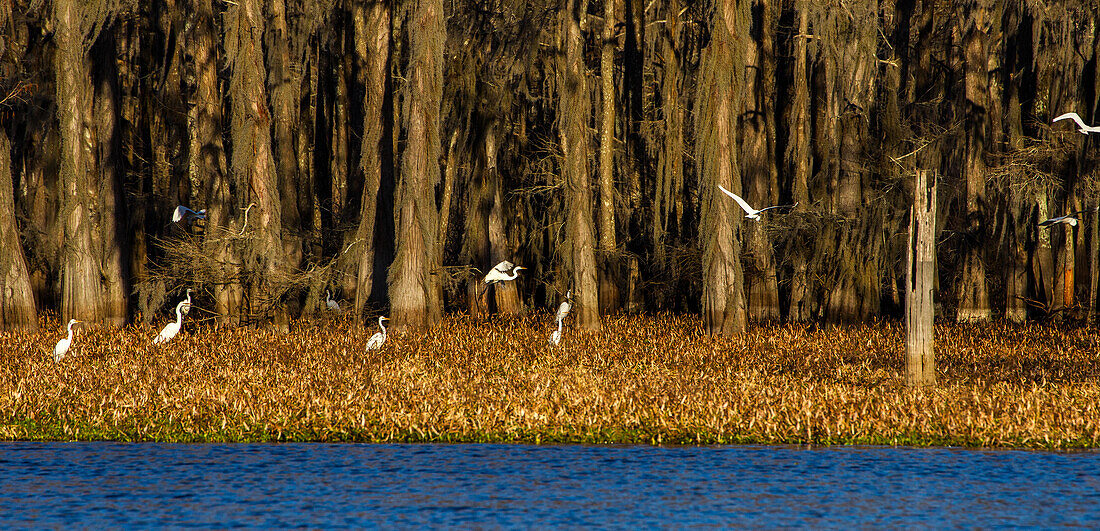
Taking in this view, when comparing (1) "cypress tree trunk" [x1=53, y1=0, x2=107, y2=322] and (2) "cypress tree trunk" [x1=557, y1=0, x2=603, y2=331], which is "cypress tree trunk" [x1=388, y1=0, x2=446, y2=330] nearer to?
(2) "cypress tree trunk" [x1=557, y1=0, x2=603, y2=331]

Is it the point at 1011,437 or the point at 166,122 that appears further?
the point at 166,122

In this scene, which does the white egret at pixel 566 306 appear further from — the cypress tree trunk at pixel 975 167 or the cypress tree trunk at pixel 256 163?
the cypress tree trunk at pixel 975 167

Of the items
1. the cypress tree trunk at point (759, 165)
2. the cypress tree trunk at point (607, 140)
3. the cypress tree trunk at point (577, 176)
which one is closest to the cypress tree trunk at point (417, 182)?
the cypress tree trunk at point (577, 176)

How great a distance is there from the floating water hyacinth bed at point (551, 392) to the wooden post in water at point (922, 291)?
0.88 ft

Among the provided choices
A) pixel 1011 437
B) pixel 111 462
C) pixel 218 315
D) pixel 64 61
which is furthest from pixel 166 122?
pixel 1011 437

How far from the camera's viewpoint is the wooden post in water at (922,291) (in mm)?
13195

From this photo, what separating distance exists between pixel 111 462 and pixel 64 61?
1254 centimetres

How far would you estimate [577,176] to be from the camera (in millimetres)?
20281

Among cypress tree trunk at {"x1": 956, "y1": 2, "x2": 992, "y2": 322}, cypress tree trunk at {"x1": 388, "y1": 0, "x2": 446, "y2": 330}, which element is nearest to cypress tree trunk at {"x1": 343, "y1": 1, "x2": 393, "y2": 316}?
cypress tree trunk at {"x1": 388, "y1": 0, "x2": 446, "y2": 330}

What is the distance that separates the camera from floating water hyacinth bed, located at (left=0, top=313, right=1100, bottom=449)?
448 inches

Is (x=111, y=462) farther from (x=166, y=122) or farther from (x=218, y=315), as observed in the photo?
(x=166, y=122)

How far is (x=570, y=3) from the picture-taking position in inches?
803

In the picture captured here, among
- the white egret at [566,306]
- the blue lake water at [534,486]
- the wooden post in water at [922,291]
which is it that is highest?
the wooden post in water at [922,291]

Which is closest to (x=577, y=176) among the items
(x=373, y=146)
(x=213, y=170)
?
(x=373, y=146)
